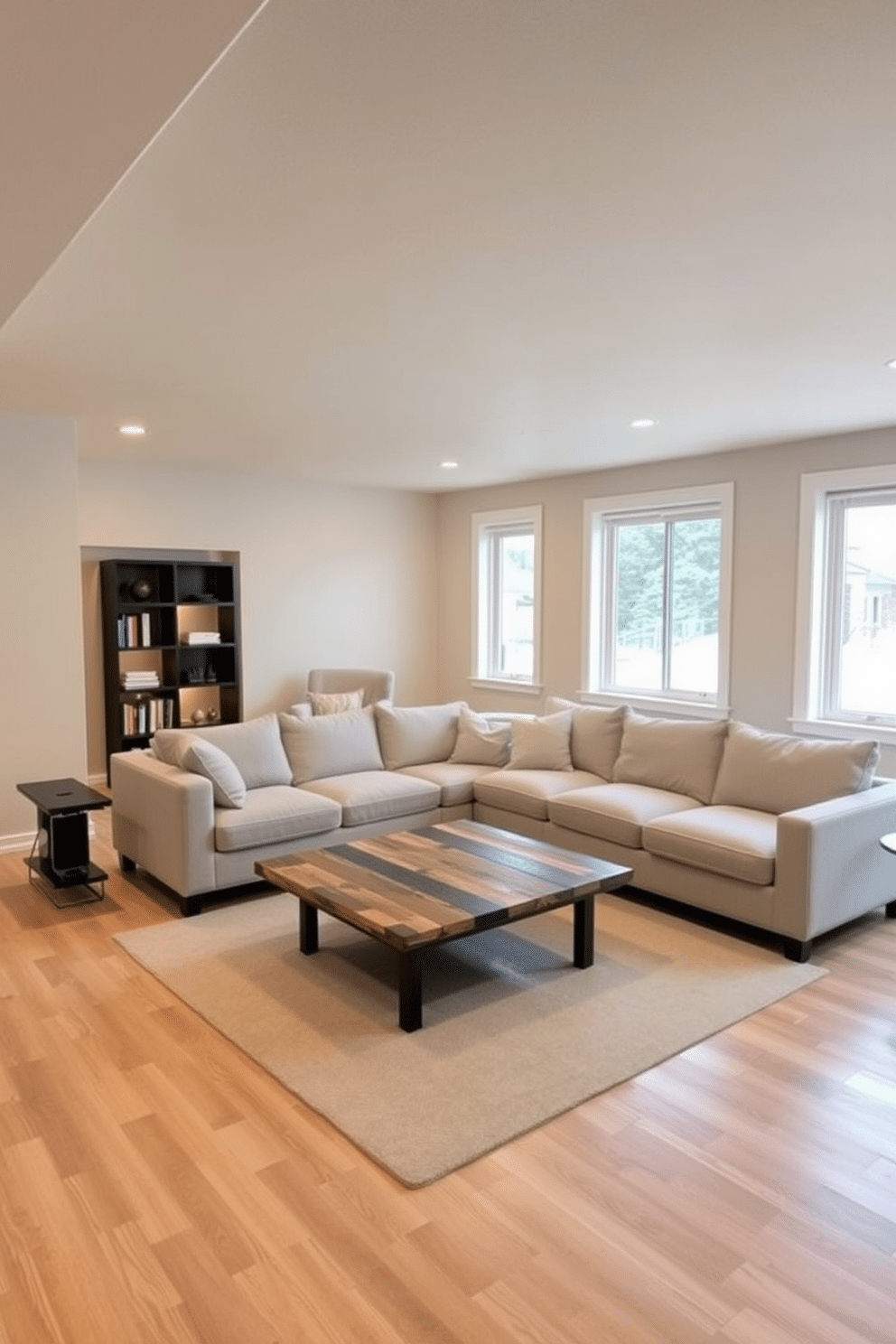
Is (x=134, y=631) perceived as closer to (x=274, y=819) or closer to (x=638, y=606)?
(x=274, y=819)

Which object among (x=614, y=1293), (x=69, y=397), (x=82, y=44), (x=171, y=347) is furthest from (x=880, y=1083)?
A: (x=69, y=397)

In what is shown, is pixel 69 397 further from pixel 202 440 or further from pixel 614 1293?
pixel 614 1293

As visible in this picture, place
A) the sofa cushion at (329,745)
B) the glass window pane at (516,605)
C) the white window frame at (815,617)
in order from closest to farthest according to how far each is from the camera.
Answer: the sofa cushion at (329,745) < the white window frame at (815,617) < the glass window pane at (516,605)

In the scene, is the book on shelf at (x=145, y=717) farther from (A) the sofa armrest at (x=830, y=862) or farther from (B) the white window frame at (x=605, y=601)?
(A) the sofa armrest at (x=830, y=862)

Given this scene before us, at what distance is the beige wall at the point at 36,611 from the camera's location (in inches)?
182

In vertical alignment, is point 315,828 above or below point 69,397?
below

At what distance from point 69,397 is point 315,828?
2.41m

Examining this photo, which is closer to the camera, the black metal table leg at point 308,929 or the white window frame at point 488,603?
the black metal table leg at point 308,929

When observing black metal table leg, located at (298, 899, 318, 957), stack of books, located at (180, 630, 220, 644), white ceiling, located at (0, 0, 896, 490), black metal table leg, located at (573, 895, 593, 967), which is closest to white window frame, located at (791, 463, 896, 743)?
white ceiling, located at (0, 0, 896, 490)

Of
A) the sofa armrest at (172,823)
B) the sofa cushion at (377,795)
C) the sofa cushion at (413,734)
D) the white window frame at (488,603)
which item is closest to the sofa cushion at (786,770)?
the sofa cushion at (377,795)

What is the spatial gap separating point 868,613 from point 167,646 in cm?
482

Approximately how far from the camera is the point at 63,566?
4.79m

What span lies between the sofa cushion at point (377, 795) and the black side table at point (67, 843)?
1.12 meters

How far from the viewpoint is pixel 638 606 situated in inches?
255
